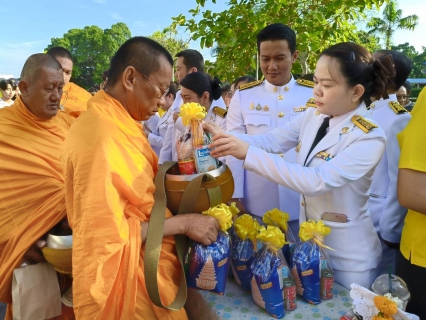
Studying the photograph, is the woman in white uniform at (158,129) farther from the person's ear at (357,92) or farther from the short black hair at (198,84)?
the person's ear at (357,92)

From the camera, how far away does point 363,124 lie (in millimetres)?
1834

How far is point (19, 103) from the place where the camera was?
2949 mm

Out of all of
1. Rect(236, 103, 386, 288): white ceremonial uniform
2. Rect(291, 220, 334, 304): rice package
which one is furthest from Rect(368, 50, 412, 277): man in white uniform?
Rect(291, 220, 334, 304): rice package

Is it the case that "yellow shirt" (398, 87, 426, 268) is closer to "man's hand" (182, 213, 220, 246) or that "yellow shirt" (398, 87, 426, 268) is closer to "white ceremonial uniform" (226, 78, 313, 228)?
"man's hand" (182, 213, 220, 246)

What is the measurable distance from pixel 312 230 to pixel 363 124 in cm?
62

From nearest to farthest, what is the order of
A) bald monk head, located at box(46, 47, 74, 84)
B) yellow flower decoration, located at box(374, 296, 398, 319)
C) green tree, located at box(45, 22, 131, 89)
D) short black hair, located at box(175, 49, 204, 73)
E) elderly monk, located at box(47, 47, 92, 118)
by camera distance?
yellow flower decoration, located at box(374, 296, 398, 319) → elderly monk, located at box(47, 47, 92, 118) → bald monk head, located at box(46, 47, 74, 84) → short black hair, located at box(175, 49, 204, 73) → green tree, located at box(45, 22, 131, 89)

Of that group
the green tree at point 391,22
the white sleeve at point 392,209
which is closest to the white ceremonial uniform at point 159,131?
the white sleeve at point 392,209

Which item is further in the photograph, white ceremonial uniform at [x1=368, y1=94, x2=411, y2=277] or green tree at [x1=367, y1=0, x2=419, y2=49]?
green tree at [x1=367, y1=0, x2=419, y2=49]

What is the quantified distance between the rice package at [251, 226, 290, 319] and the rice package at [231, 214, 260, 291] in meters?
0.10

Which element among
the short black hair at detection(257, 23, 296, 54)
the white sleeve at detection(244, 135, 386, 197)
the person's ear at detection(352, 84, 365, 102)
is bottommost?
the white sleeve at detection(244, 135, 386, 197)

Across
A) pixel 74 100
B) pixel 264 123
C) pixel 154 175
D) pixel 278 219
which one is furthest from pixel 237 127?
pixel 74 100

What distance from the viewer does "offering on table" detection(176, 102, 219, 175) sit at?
1.87m

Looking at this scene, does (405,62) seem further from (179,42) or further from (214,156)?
(179,42)

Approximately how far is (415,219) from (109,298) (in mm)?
1596
